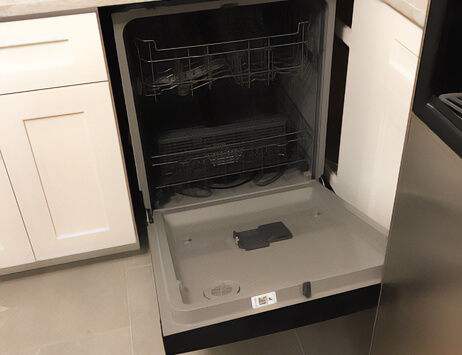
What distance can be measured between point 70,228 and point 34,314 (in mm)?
288

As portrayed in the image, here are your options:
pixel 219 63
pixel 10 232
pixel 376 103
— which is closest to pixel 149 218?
pixel 10 232

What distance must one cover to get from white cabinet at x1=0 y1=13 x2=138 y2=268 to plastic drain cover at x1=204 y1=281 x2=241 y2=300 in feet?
1.37

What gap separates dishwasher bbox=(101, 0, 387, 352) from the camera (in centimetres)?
129

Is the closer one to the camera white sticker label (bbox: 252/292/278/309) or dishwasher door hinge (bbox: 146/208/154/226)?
white sticker label (bbox: 252/292/278/309)

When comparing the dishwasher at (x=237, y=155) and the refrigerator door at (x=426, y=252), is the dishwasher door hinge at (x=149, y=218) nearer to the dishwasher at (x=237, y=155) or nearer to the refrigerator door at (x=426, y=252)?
the dishwasher at (x=237, y=155)

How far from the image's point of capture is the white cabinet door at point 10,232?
144 cm

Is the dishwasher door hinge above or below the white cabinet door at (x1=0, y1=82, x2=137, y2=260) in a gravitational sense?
below

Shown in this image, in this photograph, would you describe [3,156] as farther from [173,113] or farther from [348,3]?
[348,3]

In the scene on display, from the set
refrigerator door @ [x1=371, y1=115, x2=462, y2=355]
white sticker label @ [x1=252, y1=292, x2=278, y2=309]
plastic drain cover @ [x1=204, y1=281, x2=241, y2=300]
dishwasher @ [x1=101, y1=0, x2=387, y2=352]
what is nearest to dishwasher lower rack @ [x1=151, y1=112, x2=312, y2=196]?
dishwasher @ [x1=101, y1=0, x2=387, y2=352]

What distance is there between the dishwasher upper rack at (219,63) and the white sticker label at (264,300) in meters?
0.64

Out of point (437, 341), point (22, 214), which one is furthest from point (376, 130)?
point (22, 214)

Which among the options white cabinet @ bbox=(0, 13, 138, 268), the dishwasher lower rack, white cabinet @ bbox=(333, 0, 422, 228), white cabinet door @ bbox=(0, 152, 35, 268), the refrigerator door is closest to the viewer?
the refrigerator door

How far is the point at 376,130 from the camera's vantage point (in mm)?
1330

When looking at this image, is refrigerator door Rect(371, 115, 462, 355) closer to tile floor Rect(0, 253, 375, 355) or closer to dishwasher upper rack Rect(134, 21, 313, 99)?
tile floor Rect(0, 253, 375, 355)
